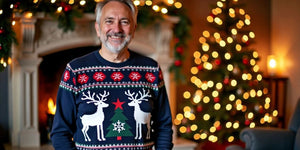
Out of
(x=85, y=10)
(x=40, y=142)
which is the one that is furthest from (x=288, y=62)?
(x=40, y=142)

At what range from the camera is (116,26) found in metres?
1.57

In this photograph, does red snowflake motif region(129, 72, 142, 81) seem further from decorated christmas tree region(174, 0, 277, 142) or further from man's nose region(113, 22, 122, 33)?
decorated christmas tree region(174, 0, 277, 142)

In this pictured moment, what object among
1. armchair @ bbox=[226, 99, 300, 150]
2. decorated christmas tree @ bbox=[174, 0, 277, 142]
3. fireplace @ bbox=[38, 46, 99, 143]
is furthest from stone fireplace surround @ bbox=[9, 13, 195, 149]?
armchair @ bbox=[226, 99, 300, 150]

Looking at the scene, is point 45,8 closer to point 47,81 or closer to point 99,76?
point 47,81

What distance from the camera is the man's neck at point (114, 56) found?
160 cm

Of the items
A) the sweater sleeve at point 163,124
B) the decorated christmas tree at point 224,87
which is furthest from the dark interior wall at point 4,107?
the sweater sleeve at point 163,124

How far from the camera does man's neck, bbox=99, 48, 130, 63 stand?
5.26 ft

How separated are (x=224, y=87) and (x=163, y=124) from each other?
9.57ft

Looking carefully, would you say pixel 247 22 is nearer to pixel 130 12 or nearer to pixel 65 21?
pixel 65 21

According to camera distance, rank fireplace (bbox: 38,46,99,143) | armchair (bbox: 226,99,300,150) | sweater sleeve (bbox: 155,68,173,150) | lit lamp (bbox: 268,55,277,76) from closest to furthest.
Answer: sweater sleeve (bbox: 155,68,173,150) → armchair (bbox: 226,99,300,150) → fireplace (bbox: 38,46,99,143) → lit lamp (bbox: 268,55,277,76)

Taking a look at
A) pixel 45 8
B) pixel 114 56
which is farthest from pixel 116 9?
pixel 45 8

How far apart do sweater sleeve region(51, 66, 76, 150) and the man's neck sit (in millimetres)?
161

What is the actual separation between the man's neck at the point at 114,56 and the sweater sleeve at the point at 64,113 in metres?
0.16

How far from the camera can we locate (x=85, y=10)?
401 centimetres
